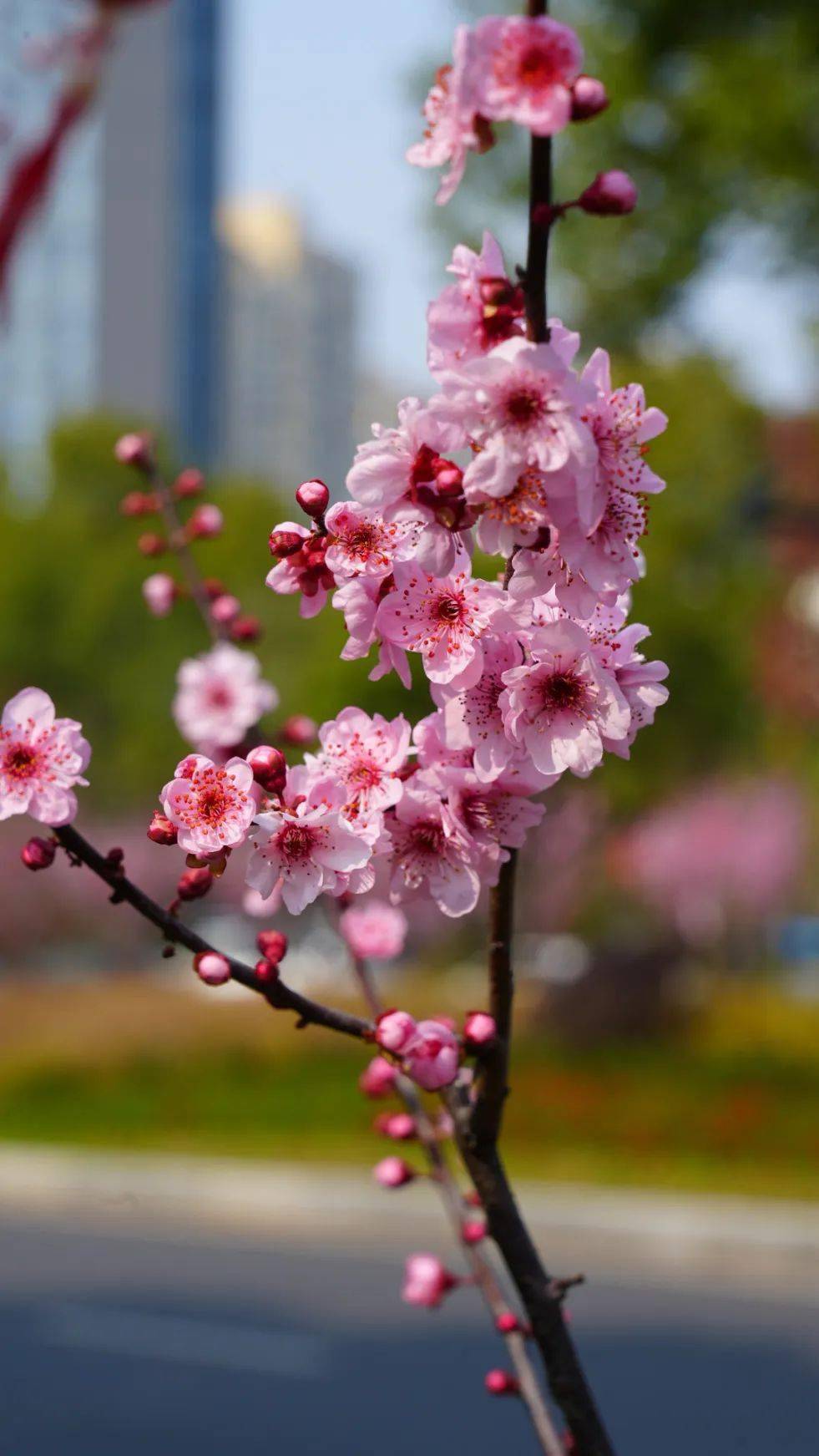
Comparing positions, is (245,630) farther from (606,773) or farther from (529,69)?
(606,773)

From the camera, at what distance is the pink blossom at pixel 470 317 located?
3.21 feet

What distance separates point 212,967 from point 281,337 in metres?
87.3

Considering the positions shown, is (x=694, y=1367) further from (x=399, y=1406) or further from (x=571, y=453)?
(x=571, y=453)

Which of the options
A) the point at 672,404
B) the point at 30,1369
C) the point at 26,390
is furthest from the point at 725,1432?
the point at 26,390

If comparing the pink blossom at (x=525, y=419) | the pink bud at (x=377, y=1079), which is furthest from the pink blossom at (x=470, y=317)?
the pink bud at (x=377, y=1079)

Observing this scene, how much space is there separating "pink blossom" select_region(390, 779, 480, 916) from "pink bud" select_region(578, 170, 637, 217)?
1.27 ft

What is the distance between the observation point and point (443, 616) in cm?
106

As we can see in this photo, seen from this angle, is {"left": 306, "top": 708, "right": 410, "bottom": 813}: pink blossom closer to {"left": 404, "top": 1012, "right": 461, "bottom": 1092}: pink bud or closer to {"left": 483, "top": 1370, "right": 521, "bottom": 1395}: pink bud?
{"left": 404, "top": 1012, "right": 461, "bottom": 1092}: pink bud

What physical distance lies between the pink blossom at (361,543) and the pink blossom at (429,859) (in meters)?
0.16

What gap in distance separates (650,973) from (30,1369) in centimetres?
1039

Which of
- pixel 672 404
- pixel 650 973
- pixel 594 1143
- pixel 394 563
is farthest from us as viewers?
pixel 650 973

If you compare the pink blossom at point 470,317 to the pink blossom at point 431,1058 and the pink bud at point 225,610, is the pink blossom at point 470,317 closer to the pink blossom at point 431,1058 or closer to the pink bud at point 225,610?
the pink blossom at point 431,1058

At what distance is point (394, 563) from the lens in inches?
41.2

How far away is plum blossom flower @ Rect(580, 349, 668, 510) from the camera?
39.2 inches
